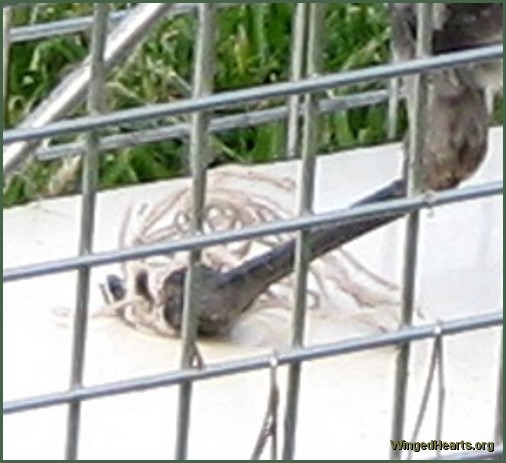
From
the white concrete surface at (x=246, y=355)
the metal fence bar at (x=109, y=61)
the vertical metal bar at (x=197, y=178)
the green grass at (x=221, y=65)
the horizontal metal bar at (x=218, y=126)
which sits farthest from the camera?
the green grass at (x=221, y=65)

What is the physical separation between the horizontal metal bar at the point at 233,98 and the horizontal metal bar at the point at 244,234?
114 millimetres

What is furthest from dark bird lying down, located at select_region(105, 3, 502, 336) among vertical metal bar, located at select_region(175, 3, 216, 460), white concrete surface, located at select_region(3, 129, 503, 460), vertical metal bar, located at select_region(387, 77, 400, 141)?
vertical metal bar, located at select_region(387, 77, 400, 141)

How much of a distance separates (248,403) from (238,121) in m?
0.84

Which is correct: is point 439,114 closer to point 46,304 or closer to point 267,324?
point 267,324

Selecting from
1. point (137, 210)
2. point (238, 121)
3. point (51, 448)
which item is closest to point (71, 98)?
point (51, 448)

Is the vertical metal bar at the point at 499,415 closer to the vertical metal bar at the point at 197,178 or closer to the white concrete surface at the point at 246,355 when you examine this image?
the white concrete surface at the point at 246,355

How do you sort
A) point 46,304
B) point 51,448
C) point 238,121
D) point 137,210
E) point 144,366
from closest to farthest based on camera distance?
point 51,448 → point 144,366 → point 46,304 → point 137,210 → point 238,121

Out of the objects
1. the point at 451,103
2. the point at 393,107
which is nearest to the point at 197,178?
the point at 451,103

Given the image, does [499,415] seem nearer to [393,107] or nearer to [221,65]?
[393,107]

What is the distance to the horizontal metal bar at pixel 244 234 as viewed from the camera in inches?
82.8

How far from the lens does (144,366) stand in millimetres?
2789

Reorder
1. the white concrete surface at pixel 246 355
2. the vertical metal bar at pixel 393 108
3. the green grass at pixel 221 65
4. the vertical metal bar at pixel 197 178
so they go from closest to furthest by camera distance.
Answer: the vertical metal bar at pixel 197 178, the white concrete surface at pixel 246 355, the vertical metal bar at pixel 393 108, the green grass at pixel 221 65

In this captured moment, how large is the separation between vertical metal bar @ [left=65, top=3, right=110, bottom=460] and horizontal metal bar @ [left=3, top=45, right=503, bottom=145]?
0.14 feet

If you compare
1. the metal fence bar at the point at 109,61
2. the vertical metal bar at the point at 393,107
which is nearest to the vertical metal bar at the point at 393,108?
the vertical metal bar at the point at 393,107
